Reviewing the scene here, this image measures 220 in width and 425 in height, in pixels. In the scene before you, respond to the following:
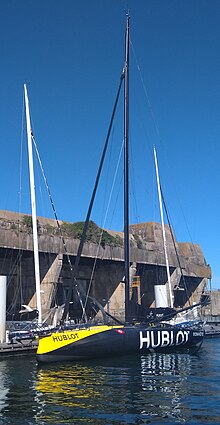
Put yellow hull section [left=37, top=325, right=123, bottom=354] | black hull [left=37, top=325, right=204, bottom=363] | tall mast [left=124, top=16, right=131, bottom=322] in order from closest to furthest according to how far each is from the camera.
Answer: yellow hull section [left=37, top=325, right=123, bottom=354] → black hull [left=37, top=325, right=204, bottom=363] → tall mast [left=124, top=16, right=131, bottom=322]

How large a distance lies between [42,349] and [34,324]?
825cm

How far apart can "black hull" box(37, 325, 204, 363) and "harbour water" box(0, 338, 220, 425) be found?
546 millimetres

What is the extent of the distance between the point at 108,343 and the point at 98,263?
24.1 m

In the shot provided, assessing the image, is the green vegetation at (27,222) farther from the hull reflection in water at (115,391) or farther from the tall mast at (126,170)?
the hull reflection in water at (115,391)

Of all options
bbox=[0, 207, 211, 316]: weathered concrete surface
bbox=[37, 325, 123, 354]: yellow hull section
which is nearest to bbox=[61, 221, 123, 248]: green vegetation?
bbox=[0, 207, 211, 316]: weathered concrete surface

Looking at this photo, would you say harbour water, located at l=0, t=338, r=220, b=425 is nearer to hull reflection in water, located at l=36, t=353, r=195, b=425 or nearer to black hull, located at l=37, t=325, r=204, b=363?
hull reflection in water, located at l=36, t=353, r=195, b=425

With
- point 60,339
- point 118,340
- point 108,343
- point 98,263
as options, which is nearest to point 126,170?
point 118,340

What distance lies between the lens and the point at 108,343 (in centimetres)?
2061

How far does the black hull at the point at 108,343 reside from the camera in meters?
19.7

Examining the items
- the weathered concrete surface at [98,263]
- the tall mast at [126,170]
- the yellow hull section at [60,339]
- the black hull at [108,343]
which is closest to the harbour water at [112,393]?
the black hull at [108,343]

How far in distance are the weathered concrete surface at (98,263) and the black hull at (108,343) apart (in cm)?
1046

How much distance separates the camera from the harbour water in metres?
10.4

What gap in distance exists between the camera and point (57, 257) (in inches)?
1436

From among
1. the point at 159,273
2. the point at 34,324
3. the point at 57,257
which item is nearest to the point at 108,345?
the point at 34,324
